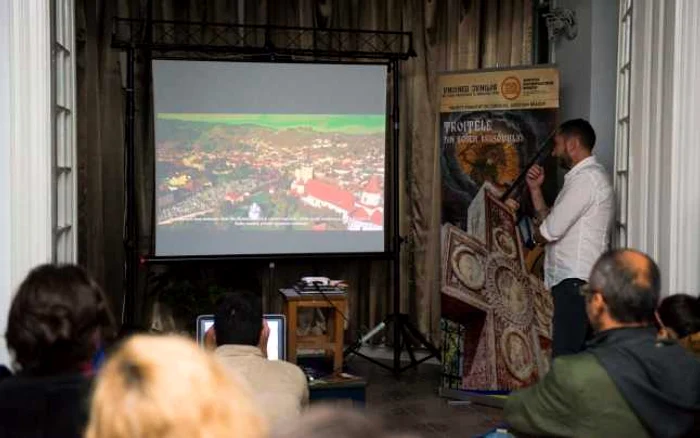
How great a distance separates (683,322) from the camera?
Result: 9.75ft

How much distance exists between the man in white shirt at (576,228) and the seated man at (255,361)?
2063mm

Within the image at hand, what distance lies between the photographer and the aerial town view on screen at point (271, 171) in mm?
6348

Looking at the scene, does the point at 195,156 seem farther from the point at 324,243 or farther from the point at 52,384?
the point at 52,384

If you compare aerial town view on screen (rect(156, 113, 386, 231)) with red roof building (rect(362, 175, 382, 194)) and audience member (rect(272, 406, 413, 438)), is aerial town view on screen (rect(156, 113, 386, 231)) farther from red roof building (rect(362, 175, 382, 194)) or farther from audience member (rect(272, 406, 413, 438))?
audience member (rect(272, 406, 413, 438))

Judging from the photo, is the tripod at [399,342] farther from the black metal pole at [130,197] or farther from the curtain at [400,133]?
the black metal pole at [130,197]

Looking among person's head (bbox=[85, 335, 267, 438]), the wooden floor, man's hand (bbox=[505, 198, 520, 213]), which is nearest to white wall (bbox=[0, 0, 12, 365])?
the wooden floor

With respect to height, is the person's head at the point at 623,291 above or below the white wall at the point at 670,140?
below

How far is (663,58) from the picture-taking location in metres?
3.92

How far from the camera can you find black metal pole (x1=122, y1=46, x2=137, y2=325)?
20.3 ft

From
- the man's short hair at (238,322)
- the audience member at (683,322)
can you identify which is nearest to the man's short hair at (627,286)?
the audience member at (683,322)

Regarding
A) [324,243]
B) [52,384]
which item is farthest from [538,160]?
[52,384]

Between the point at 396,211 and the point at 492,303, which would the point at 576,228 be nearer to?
the point at 492,303

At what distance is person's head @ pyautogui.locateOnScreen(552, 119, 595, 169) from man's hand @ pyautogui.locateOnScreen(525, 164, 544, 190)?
0.54 metres

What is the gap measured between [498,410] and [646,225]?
1992 millimetres
